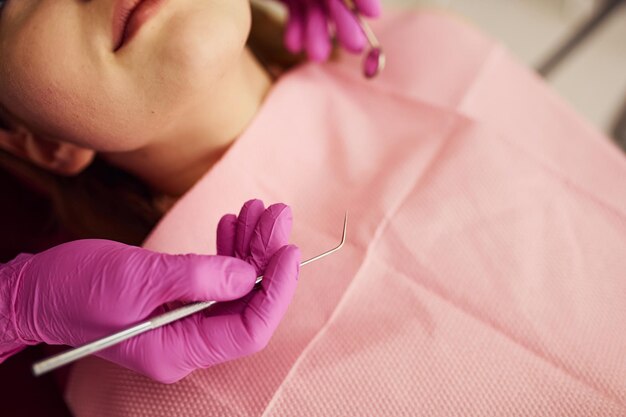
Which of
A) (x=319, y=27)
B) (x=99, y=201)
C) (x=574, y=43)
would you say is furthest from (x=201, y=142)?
(x=574, y=43)

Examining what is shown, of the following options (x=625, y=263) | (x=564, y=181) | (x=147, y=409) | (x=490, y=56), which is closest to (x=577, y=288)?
(x=625, y=263)

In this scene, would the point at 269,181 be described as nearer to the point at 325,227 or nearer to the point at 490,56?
the point at 325,227

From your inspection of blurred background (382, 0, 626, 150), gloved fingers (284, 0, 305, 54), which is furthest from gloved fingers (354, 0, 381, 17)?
blurred background (382, 0, 626, 150)

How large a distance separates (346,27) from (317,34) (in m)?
0.06

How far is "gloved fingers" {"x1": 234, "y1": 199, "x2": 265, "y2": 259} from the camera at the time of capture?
0.72m

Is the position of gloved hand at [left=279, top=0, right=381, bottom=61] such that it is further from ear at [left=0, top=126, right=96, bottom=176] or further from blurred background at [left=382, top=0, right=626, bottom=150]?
blurred background at [left=382, top=0, right=626, bottom=150]

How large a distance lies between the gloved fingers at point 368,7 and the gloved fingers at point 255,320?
0.51 meters

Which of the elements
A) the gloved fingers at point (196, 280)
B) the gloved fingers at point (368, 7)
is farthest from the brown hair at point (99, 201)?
the gloved fingers at point (368, 7)

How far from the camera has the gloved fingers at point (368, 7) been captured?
948mm

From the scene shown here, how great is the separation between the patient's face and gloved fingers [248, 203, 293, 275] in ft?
0.67

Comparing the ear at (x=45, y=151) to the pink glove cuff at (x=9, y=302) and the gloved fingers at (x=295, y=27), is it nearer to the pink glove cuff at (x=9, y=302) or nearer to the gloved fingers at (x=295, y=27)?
the pink glove cuff at (x=9, y=302)

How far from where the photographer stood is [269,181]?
3.02 feet

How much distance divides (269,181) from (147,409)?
0.41m

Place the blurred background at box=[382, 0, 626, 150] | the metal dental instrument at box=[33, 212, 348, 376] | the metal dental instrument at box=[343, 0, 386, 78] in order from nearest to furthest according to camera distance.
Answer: the metal dental instrument at box=[33, 212, 348, 376], the metal dental instrument at box=[343, 0, 386, 78], the blurred background at box=[382, 0, 626, 150]
